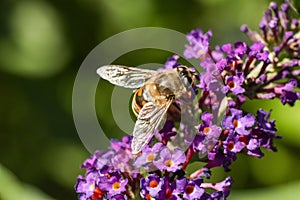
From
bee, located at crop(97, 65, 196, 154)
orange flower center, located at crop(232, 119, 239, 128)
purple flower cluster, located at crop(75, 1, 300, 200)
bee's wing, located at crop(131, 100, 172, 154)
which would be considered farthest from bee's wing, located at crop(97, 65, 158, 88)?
orange flower center, located at crop(232, 119, 239, 128)

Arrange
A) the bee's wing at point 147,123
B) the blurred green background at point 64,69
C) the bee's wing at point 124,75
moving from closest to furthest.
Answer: the bee's wing at point 147,123, the bee's wing at point 124,75, the blurred green background at point 64,69

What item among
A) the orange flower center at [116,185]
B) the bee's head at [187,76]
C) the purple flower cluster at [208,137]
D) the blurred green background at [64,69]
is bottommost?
the orange flower center at [116,185]

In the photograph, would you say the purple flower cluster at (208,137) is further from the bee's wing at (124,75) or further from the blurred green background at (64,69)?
the blurred green background at (64,69)

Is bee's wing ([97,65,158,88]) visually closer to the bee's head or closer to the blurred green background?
the bee's head

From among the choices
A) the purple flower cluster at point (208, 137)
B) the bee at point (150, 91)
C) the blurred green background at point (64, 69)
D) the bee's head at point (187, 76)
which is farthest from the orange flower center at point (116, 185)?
the blurred green background at point (64, 69)

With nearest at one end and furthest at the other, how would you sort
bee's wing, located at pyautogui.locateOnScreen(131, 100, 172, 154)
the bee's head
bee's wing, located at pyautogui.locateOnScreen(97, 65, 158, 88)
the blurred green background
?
bee's wing, located at pyautogui.locateOnScreen(131, 100, 172, 154) < the bee's head < bee's wing, located at pyautogui.locateOnScreen(97, 65, 158, 88) < the blurred green background

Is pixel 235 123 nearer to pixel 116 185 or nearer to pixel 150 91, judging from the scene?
pixel 150 91

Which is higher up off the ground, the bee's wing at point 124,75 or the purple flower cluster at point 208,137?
the bee's wing at point 124,75

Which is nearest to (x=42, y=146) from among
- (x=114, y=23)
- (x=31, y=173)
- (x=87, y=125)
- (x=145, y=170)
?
(x=31, y=173)
